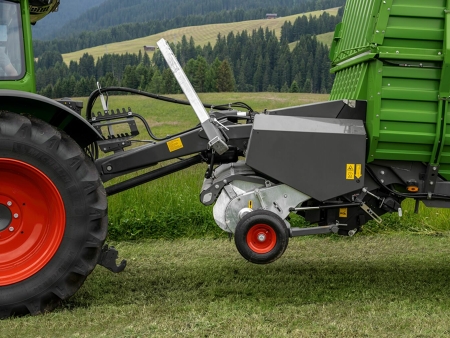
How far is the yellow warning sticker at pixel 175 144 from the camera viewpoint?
15.2 feet

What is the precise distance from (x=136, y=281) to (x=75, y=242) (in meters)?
0.99

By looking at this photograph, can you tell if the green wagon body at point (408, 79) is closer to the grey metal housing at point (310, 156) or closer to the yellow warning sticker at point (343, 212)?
the grey metal housing at point (310, 156)

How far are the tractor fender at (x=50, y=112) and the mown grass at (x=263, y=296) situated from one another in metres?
1.23

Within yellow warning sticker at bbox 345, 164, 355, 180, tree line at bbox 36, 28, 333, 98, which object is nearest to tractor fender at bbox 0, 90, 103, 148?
yellow warning sticker at bbox 345, 164, 355, 180

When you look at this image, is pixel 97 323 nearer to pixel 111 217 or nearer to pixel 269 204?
pixel 269 204

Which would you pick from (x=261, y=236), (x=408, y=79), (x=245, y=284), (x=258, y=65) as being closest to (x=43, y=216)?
(x=261, y=236)

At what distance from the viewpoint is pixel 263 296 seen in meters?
4.52

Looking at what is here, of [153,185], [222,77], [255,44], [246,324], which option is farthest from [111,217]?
[255,44]

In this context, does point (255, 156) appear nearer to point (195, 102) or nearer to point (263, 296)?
point (195, 102)

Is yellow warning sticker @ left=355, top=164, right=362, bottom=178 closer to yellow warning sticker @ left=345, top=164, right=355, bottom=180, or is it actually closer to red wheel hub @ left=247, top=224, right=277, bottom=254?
yellow warning sticker @ left=345, top=164, right=355, bottom=180

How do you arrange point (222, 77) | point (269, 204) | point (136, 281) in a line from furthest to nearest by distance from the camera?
point (222, 77) → point (136, 281) → point (269, 204)

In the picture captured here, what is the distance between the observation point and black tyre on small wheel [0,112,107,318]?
4.02 meters

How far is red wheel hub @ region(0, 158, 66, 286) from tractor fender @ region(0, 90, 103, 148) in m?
0.43

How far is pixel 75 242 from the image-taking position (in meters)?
4.12
